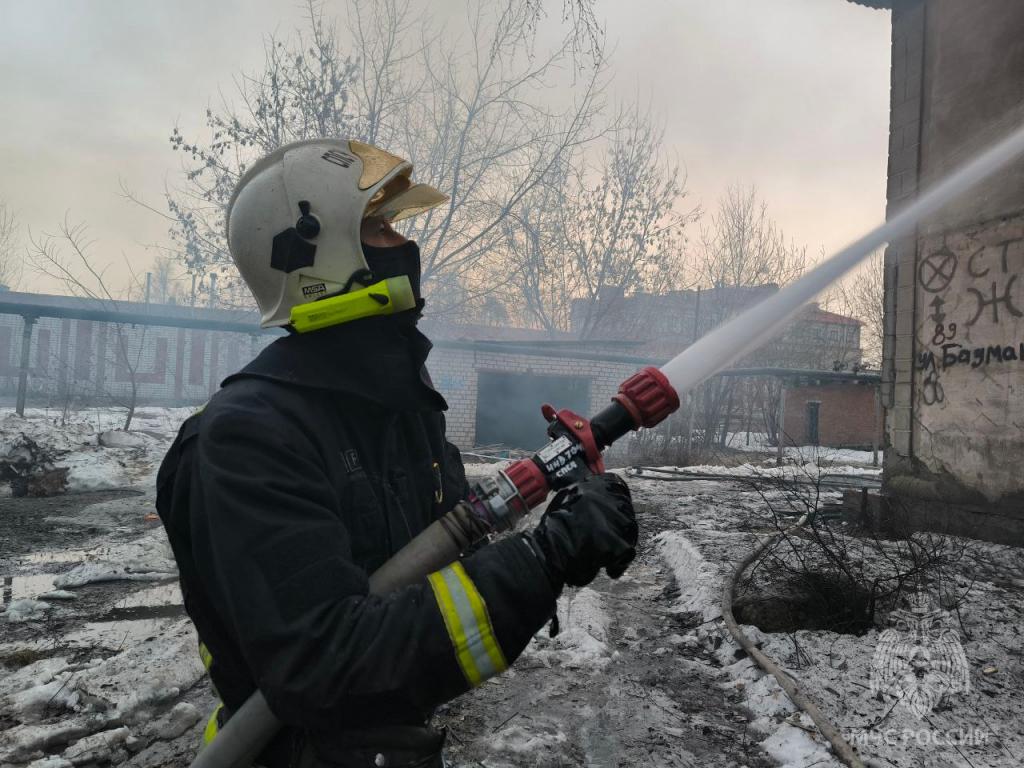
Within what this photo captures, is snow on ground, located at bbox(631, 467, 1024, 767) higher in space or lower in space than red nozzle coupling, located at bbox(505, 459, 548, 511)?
lower

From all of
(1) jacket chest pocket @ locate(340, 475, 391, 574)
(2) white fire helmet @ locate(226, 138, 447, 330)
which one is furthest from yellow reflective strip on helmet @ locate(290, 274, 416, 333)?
(1) jacket chest pocket @ locate(340, 475, 391, 574)

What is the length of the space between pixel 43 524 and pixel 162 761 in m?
5.42

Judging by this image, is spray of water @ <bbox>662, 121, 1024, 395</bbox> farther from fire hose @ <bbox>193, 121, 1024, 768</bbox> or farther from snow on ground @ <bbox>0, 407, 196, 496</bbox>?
snow on ground @ <bbox>0, 407, 196, 496</bbox>

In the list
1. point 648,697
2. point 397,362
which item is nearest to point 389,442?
point 397,362

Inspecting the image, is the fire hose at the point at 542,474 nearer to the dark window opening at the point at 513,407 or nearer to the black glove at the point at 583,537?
the black glove at the point at 583,537

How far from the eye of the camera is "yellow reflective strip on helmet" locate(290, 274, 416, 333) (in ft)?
4.75

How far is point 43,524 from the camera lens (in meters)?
6.82

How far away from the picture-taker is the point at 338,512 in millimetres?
1286

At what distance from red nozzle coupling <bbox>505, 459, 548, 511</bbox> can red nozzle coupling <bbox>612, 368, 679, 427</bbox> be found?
0.95 feet

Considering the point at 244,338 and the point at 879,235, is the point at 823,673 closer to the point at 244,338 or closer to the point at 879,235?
the point at 879,235

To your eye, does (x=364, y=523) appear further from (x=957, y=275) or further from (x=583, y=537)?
(x=957, y=275)

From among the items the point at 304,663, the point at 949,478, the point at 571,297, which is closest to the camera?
the point at 304,663

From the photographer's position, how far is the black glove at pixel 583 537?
4.06 ft

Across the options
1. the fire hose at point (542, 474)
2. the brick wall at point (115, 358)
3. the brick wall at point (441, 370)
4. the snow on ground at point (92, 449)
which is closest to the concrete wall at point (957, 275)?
the fire hose at point (542, 474)
